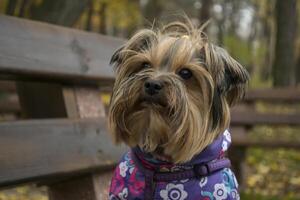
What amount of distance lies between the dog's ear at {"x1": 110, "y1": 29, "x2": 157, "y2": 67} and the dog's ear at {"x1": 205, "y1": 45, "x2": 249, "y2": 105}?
33 cm

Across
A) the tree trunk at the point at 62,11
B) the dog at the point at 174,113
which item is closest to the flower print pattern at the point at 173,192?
the dog at the point at 174,113

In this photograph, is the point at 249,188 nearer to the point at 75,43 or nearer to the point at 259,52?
the point at 75,43

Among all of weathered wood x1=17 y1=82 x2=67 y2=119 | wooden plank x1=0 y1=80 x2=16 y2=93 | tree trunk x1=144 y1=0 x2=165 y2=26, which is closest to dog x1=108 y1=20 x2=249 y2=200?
weathered wood x1=17 y1=82 x2=67 y2=119

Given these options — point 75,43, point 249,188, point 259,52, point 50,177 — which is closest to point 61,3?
point 75,43

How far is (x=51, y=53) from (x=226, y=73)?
109cm

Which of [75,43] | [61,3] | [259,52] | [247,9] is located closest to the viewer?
[75,43]

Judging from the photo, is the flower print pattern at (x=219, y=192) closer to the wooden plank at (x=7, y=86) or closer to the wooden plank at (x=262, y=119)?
the wooden plank at (x=7, y=86)

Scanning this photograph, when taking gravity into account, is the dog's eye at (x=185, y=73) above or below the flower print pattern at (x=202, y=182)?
above

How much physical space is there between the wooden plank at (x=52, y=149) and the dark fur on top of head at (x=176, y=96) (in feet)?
1.42

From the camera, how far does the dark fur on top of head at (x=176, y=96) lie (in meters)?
3.00

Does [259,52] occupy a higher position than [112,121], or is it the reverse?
[112,121]

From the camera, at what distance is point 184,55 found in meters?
3.12

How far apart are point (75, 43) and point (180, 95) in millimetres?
1268

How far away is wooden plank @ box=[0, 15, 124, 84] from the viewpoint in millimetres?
3361
